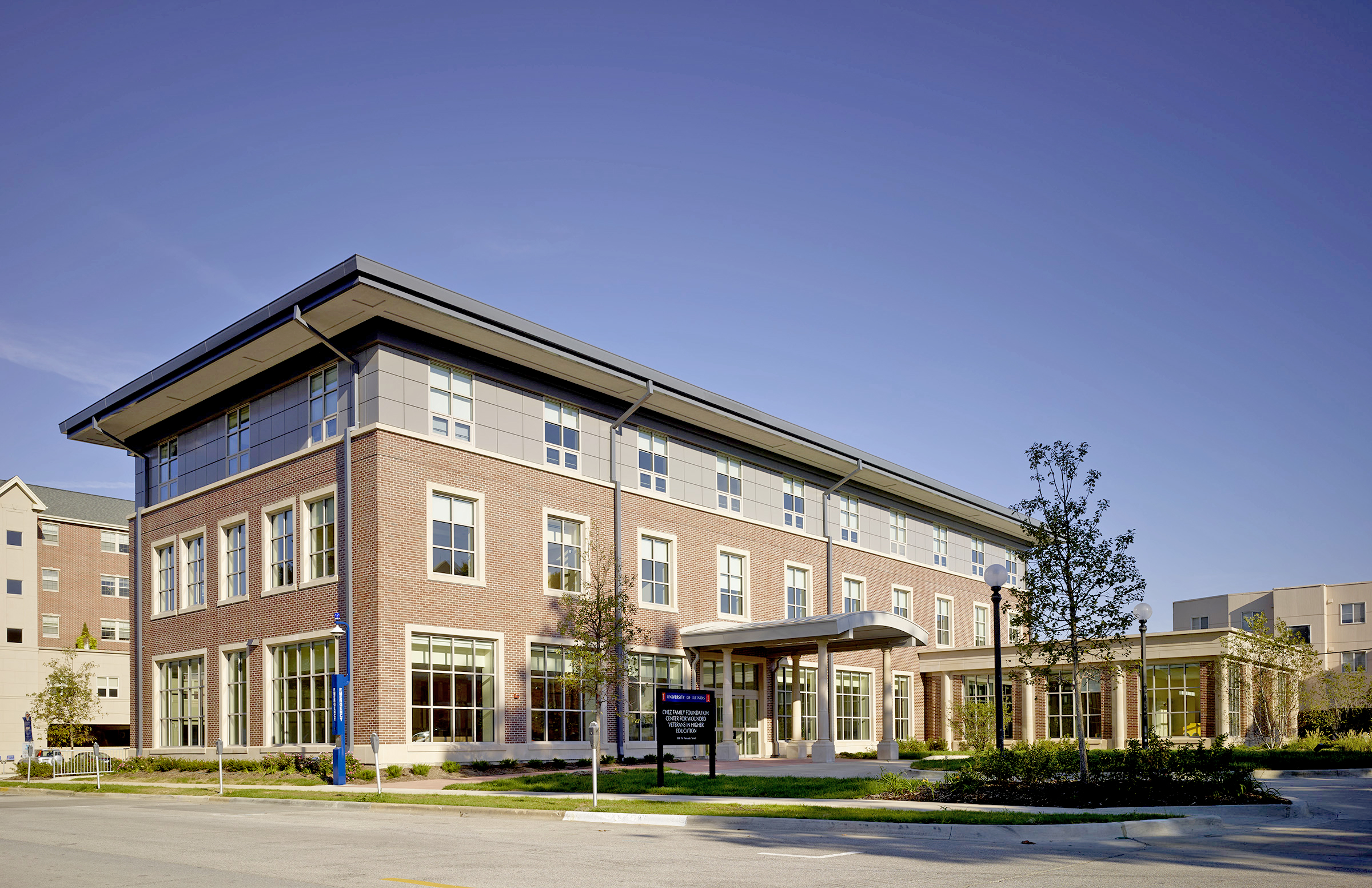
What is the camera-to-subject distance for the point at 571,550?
33.8 metres

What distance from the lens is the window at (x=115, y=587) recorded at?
69062 millimetres

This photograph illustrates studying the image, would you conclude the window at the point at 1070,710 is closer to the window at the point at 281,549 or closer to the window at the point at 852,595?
the window at the point at 852,595

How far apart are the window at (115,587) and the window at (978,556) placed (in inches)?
2026

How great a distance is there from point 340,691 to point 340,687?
98 mm

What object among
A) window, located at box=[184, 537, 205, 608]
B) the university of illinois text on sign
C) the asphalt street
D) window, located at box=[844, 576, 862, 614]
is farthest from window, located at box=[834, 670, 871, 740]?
the asphalt street

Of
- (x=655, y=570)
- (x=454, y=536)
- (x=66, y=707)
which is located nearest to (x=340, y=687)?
(x=454, y=536)

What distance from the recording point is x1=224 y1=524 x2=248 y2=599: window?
3344 centimetres

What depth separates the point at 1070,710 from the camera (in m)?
48.1

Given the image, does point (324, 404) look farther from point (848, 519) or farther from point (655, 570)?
point (848, 519)

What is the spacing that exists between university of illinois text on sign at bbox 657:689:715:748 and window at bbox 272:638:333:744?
10.5 meters

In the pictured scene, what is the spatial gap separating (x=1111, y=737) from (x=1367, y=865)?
3592 centimetres

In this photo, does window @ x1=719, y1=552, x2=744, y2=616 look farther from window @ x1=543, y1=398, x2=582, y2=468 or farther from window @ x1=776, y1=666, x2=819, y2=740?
window @ x1=543, y1=398, x2=582, y2=468

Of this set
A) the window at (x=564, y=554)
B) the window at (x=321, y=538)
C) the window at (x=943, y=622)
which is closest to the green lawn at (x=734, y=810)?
the window at (x=321, y=538)

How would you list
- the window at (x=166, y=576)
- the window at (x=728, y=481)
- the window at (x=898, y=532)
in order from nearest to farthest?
the window at (x=166, y=576) < the window at (x=728, y=481) < the window at (x=898, y=532)
